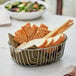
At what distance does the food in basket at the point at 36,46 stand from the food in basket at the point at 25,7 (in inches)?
22.1

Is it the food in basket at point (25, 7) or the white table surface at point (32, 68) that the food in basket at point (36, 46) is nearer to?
the white table surface at point (32, 68)

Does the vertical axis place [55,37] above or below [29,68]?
above

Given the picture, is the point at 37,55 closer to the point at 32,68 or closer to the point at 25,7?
the point at 32,68

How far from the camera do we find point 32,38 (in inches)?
39.6

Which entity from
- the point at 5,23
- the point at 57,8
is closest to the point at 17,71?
the point at 5,23

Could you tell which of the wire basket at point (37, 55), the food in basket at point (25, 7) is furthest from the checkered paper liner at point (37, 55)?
the food in basket at point (25, 7)

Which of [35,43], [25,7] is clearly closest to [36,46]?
[35,43]

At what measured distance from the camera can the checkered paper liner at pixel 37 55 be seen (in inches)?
37.2

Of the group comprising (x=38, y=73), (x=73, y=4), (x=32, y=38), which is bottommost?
(x=73, y=4)

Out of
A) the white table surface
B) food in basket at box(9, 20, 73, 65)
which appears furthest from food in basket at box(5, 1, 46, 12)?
food in basket at box(9, 20, 73, 65)

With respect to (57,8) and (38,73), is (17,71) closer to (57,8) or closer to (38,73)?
(38,73)

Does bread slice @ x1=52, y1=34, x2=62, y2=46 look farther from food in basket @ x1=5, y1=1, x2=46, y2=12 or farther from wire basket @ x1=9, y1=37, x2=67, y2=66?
food in basket @ x1=5, y1=1, x2=46, y2=12

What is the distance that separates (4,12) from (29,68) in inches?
30.1

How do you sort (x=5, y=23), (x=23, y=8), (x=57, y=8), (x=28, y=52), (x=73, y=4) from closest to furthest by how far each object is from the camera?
(x=28, y=52) < (x=5, y=23) < (x=23, y=8) < (x=57, y=8) < (x=73, y=4)
